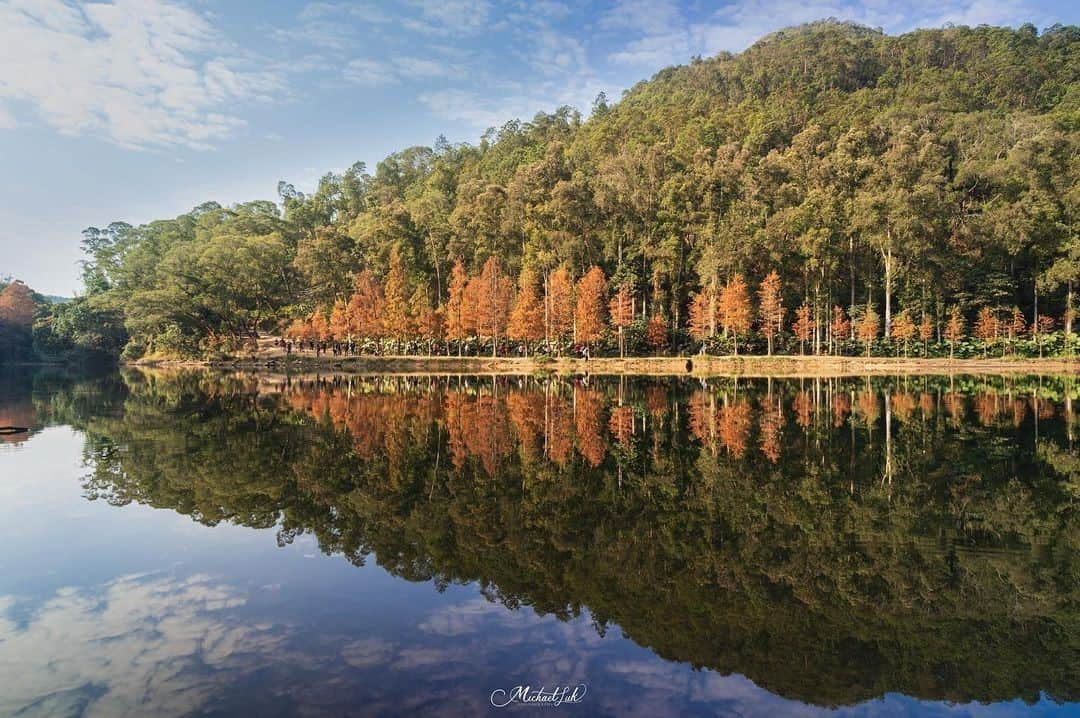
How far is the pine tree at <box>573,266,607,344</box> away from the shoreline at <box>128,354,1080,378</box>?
252cm

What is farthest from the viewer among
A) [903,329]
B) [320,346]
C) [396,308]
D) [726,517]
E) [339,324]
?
[320,346]

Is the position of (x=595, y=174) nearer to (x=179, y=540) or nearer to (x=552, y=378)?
(x=552, y=378)

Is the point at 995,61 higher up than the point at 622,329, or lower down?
higher up

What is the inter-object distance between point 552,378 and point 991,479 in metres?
35.4

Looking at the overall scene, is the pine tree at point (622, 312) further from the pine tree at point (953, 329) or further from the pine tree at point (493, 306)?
the pine tree at point (953, 329)

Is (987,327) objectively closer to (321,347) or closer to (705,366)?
(705,366)

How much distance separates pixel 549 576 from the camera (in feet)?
28.8

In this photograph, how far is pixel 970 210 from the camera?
202 feet

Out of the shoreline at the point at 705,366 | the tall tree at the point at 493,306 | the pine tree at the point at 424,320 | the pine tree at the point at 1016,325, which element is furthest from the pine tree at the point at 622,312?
the pine tree at the point at 1016,325

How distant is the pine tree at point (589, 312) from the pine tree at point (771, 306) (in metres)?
15.2

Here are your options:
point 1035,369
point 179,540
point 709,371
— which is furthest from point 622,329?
point 179,540

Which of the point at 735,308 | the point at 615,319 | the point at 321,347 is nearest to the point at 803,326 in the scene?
the point at 735,308

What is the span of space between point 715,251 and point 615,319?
454 inches

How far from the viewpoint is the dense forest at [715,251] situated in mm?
56094
